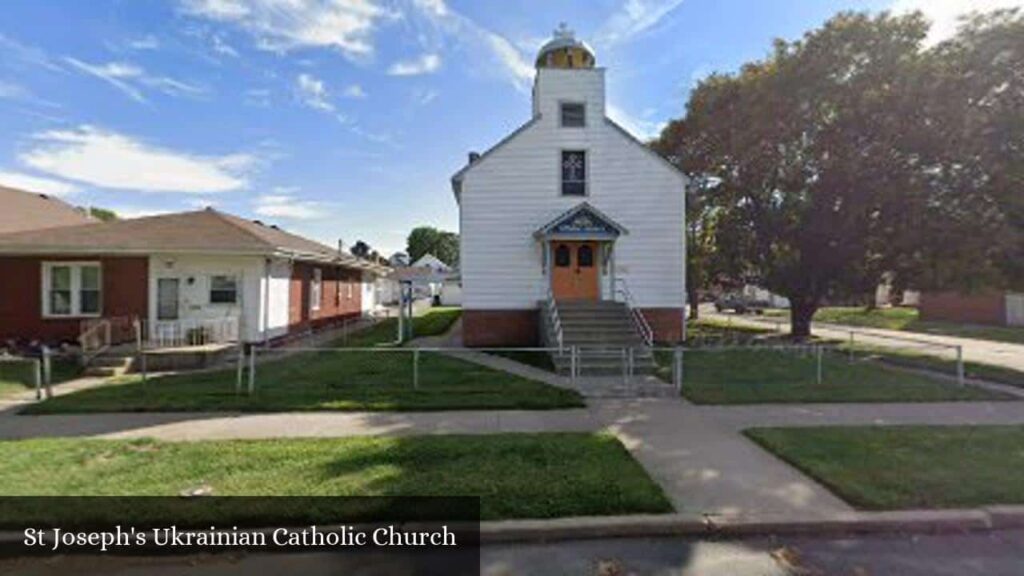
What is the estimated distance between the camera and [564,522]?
5.12 meters

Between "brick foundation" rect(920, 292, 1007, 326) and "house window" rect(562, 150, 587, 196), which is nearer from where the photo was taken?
"house window" rect(562, 150, 587, 196)

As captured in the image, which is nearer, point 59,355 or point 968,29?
point 59,355

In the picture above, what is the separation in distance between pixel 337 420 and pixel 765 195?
1931 centimetres

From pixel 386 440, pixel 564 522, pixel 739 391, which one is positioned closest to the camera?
pixel 564 522

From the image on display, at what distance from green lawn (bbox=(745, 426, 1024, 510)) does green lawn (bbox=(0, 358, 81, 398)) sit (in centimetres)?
1330

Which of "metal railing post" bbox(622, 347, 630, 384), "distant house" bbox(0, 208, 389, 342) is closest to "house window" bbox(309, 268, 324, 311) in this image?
"distant house" bbox(0, 208, 389, 342)

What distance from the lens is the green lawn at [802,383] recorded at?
10789 millimetres

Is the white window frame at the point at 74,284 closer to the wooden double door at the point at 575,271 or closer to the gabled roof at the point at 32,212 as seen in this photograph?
the gabled roof at the point at 32,212

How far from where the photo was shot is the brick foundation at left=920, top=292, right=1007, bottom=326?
112 feet

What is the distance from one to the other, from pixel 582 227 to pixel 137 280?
1265cm

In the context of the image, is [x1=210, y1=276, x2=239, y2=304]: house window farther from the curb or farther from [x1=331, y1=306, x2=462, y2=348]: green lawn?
the curb

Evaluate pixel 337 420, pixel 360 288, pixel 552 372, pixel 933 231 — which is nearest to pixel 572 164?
pixel 552 372

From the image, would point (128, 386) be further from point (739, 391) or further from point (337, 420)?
point (739, 391)

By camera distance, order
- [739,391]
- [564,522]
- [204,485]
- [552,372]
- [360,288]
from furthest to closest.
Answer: [360,288] → [552,372] → [739,391] → [204,485] → [564,522]
